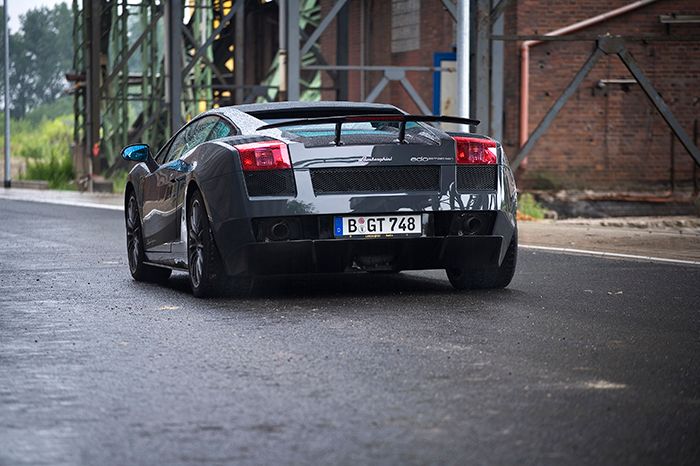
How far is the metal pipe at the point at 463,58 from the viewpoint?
20.8 metres

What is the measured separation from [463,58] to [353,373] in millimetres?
14146

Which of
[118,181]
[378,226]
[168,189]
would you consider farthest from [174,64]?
[378,226]

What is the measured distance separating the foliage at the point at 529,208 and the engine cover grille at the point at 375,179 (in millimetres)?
12887

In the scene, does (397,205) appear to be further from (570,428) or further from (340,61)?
(340,61)

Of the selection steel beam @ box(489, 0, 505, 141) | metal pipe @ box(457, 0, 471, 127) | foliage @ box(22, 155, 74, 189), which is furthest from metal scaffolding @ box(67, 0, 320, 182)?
metal pipe @ box(457, 0, 471, 127)

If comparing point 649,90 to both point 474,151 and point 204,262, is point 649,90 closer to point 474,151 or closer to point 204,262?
point 474,151

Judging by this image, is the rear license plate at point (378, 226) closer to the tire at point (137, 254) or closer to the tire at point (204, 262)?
the tire at point (204, 262)

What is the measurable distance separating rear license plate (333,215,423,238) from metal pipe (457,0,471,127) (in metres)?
10.6

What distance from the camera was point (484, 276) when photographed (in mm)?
11156

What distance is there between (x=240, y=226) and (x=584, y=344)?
2754 millimetres

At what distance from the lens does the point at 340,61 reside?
2936 centimetres

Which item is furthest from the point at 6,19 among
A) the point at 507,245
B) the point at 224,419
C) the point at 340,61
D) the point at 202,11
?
the point at 224,419

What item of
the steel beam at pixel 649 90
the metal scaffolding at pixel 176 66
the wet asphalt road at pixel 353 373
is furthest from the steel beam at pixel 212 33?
the wet asphalt road at pixel 353 373

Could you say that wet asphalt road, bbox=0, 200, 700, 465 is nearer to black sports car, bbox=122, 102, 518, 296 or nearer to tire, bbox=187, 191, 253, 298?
tire, bbox=187, 191, 253, 298
